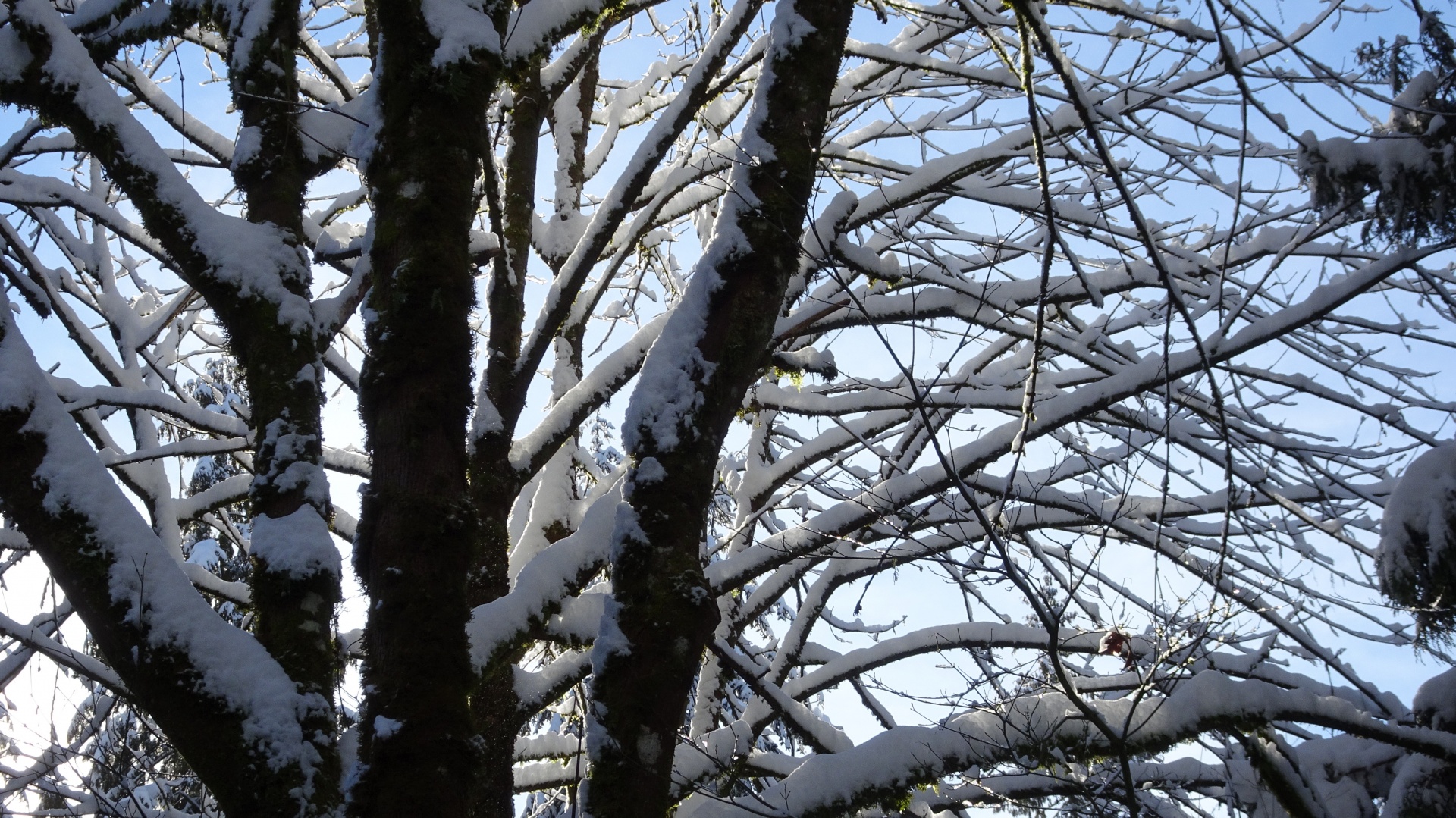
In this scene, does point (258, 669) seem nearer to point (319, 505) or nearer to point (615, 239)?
point (319, 505)

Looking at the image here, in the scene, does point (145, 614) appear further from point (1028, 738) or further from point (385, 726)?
point (1028, 738)

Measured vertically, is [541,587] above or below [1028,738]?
above

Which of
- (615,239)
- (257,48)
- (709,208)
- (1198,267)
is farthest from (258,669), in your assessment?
(709,208)

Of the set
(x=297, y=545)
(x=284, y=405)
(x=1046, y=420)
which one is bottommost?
(x=297, y=545)

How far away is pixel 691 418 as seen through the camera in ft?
6.87

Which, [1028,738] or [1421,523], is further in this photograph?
[1028,738]

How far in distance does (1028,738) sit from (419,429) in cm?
204

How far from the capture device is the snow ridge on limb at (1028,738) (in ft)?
8.66

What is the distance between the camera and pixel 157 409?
147 inches

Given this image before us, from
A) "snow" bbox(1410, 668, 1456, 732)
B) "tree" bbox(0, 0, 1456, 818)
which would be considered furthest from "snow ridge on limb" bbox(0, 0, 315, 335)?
"snow" bbox(1410, 668, 1456, 732)

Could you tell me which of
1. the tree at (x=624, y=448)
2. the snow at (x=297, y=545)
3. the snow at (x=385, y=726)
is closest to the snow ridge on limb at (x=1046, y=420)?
the tree at (x=624, y=448)

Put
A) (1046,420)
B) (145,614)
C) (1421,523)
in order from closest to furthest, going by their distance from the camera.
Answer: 1. (145,614)
2. (1421,523)
3. (1046,420)

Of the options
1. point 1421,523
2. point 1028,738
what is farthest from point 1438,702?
point 1028,738

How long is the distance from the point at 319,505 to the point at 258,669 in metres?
0.51
